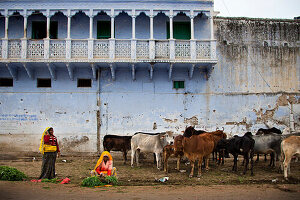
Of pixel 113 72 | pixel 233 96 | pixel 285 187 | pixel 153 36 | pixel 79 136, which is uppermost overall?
pixel 153 36

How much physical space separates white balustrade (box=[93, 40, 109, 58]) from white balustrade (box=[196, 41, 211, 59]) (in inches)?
202

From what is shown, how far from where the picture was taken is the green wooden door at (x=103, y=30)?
16688mm

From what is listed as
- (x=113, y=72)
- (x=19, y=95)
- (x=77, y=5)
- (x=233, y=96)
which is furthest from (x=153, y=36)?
(x=19, y=95)

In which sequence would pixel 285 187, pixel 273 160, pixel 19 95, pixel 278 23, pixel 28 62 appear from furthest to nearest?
pixel 278 23 < pixel 19 95 < pixel 28 62 < pixel 273 160 < pixel 285 187

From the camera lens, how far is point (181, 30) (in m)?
17.0

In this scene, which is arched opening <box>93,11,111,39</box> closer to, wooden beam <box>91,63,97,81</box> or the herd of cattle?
wooden beam <box>91,63,97,81</box>

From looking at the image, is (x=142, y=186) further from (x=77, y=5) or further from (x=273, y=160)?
(x=77, y=5)

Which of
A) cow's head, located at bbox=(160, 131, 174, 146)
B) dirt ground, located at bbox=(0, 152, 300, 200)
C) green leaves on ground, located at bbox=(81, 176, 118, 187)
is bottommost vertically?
dirt ground, located at bbox=(0, 152, 300, 200)

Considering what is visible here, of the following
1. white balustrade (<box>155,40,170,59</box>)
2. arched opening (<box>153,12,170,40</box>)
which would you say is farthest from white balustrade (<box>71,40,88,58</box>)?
arched opening (<box>153,12,170,40</box>)

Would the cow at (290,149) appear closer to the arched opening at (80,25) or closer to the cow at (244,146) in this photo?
the cow at (244,146)

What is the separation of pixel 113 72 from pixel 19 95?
5.73m

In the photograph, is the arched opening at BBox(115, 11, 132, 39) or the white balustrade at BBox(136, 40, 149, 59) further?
the arched opening at BBox(115, 11, 132, 39)

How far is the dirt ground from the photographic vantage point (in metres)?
7.46

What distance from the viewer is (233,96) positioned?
54.6 ft
